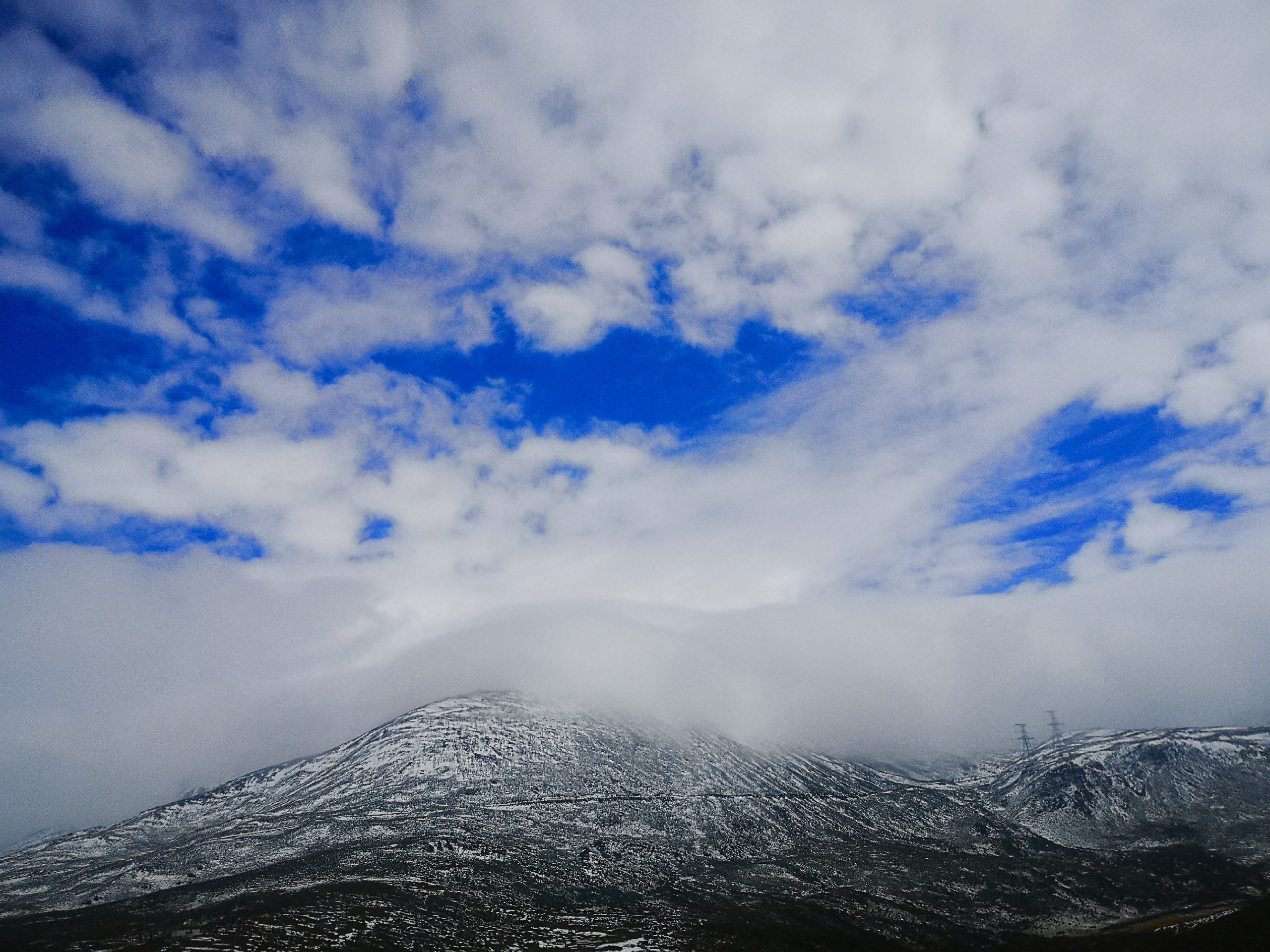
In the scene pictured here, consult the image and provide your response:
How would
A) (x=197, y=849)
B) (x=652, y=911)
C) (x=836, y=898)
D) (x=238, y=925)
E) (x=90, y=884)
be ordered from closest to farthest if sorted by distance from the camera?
(x=238, y=925) → (x=652, y=911) → (x=836, y=898) → (x=90, y=884) → (x=197, y=849)

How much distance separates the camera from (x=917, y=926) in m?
143

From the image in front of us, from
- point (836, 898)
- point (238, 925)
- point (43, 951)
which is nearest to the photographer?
point (43, 951)

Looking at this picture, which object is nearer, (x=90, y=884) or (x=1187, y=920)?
(x=1187, y=920)

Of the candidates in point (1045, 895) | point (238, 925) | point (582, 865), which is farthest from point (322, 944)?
point (1045, 895)

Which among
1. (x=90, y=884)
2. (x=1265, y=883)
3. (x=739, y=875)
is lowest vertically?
(x=1265, y=883)

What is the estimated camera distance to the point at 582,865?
6831 inches

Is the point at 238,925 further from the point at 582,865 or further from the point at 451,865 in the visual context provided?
the point at 582,865

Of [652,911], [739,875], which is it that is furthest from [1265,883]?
[652,911]

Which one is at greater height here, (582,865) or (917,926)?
(582,865)

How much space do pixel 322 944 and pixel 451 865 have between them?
61809mm

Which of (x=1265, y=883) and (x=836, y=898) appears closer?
(x=836, y=898)

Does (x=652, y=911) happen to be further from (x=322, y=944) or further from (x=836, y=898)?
(x=322, y=944)

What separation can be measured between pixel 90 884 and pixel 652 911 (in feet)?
467

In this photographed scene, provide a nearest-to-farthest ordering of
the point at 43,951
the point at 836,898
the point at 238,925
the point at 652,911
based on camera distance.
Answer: the point at 43,951
the point at 238,925
the point at 652,911
the point at 836,898
